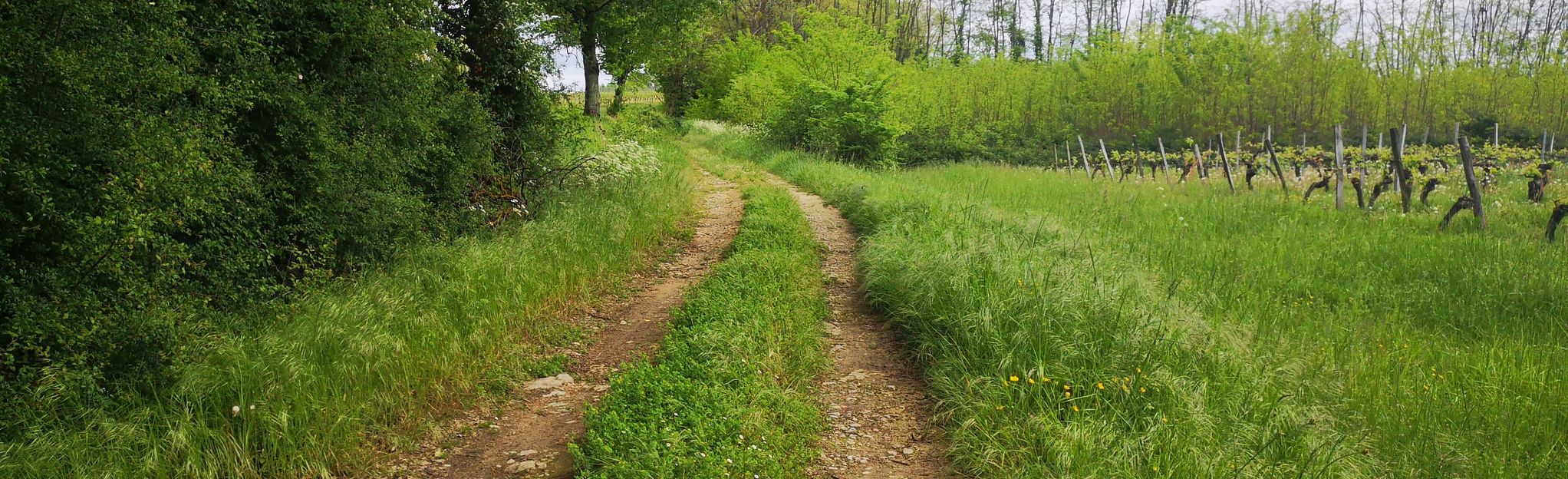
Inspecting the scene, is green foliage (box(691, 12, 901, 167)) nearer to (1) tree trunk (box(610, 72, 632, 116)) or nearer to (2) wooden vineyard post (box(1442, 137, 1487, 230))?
(1) tree trunk (box(610, 72, 632, 116))

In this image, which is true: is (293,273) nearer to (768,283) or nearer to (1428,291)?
(768,283)

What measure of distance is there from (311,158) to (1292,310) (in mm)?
7350

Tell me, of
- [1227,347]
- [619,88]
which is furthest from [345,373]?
[619,88]

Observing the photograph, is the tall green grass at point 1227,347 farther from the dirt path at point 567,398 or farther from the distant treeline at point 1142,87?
the distant treeline at point 1142,87

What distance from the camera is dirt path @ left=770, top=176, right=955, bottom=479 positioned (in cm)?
382

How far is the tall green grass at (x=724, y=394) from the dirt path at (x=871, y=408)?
122mm

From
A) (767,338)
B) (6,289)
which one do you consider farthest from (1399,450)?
(6,289)

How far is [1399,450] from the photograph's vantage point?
3883 millimetres

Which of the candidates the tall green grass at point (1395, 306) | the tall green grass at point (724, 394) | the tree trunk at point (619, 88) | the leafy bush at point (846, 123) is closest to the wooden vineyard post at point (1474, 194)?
the tall green grass at point (1395, 306)

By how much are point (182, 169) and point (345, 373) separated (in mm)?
1194

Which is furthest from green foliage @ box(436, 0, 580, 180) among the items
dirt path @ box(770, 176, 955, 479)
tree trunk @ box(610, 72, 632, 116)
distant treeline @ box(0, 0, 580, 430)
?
tree trunk @ box(610, 72, 632, 116)

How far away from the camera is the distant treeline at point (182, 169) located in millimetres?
3129

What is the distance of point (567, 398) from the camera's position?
4.56 meters

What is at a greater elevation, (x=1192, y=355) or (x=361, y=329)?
(x=361, y=329)
